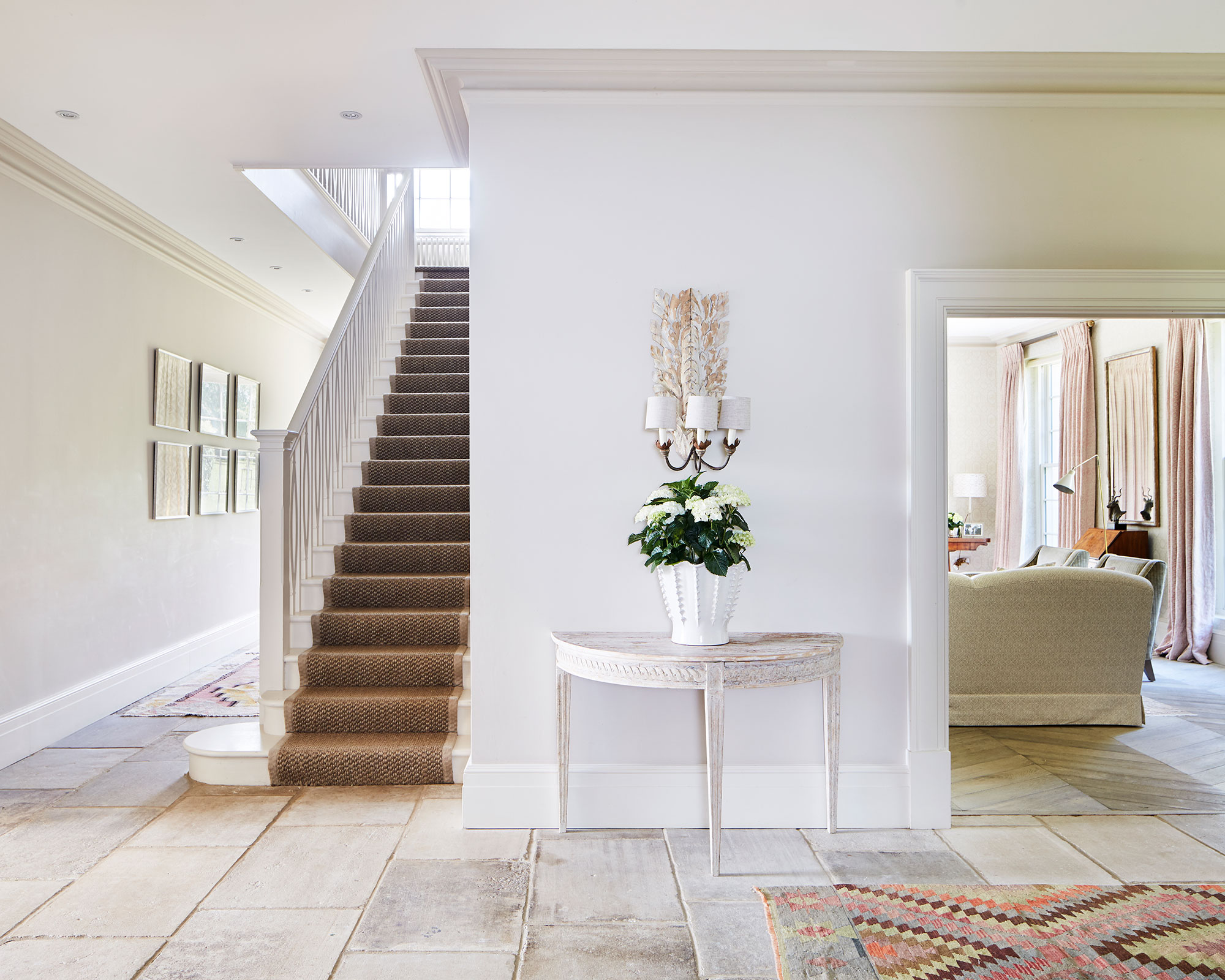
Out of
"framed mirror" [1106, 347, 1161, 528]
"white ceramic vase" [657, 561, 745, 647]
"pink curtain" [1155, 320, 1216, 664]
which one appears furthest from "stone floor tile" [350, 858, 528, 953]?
"framed mirror" [1106, 347, 1161, 528]

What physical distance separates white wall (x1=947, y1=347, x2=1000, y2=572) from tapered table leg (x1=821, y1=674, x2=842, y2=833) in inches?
245

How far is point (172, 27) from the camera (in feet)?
8.64

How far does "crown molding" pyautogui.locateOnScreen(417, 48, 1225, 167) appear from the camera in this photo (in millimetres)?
2797

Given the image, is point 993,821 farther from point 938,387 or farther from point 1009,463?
point 1009,463

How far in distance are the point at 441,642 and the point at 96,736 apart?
66.9 inches

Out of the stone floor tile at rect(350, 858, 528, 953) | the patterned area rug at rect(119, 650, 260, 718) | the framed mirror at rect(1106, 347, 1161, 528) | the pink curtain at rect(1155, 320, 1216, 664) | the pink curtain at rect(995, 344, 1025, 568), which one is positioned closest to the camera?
the stone floor tile at rect(350, 858, 528, 953)

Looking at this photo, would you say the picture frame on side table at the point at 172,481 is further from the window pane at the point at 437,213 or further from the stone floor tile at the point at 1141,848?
the window pane at the point at 437,213

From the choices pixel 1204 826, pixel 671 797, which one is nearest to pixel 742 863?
pixel 671 797

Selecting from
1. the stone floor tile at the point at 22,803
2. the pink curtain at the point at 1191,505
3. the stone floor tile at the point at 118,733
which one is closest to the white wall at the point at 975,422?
the pink curtain at the point at 1191,505

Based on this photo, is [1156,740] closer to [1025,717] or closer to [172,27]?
[1025,717]

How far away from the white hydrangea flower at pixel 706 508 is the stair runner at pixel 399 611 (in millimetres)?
1520

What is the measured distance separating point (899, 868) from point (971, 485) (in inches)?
247

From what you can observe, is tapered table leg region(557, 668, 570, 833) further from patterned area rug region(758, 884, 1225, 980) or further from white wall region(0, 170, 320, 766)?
white wall region(0, 170, 320, 766)

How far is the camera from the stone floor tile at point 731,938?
206 centimetres
